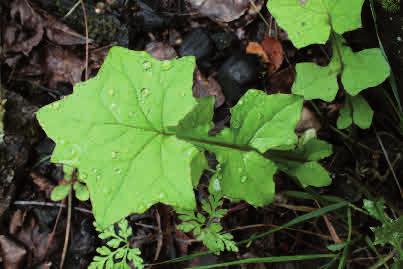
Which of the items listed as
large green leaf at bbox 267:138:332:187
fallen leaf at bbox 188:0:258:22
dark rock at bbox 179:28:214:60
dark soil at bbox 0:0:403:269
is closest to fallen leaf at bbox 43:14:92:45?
dark soil at bbox 0:0:403:269

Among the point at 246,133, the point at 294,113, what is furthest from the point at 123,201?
the point at 294,113

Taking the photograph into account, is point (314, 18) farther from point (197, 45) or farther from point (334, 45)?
point (197, 45)

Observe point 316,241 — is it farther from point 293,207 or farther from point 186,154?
point 186,154

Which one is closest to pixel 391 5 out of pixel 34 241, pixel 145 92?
pixel 145 92

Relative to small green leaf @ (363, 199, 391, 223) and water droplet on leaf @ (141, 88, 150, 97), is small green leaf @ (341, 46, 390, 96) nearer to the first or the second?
small green leaf @ (363, 199, 391, 223)

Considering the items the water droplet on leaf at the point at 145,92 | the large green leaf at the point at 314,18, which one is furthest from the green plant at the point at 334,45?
the water droplet on leaf at the point at 145,92

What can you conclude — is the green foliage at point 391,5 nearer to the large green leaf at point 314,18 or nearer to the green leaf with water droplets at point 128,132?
the large green leaf at point 314,18
